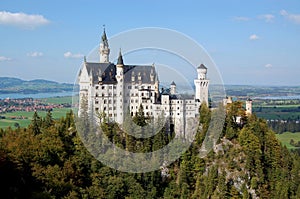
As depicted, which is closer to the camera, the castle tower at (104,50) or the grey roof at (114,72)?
the grey roof at (114,72)

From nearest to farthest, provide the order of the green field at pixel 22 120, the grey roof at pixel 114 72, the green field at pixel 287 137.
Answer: the grey roof at pixel 114 72
the green field at pixel 22 120
the green field at pixel 287 137

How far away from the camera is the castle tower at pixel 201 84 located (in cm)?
5612

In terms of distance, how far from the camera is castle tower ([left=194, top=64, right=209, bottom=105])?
56125 millimetres

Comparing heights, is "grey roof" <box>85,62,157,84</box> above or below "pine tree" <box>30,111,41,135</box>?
above

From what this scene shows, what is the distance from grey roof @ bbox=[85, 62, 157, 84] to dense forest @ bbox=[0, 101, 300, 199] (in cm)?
558

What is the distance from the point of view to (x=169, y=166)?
178ft

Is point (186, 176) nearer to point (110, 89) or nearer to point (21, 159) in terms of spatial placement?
point (110, 89)

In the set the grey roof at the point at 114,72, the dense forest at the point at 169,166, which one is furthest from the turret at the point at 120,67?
the dense forest at the point at 169,166

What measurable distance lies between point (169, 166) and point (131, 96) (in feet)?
33.1

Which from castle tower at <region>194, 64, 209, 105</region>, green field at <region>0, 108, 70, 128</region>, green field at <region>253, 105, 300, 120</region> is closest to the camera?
castle tower at <region>194, 64, 209, 105</region>

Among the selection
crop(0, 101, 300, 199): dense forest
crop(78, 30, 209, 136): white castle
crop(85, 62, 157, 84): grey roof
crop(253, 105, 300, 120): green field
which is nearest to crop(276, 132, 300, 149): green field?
crop(253, 105, 300, 120): green field

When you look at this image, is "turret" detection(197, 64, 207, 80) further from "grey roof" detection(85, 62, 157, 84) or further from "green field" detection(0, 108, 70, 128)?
"green field" detection(0, 108, 70, 128)

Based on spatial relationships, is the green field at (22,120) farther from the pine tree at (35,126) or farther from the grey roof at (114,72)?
the grey roof at (114,72)

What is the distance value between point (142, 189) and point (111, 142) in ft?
23.4
